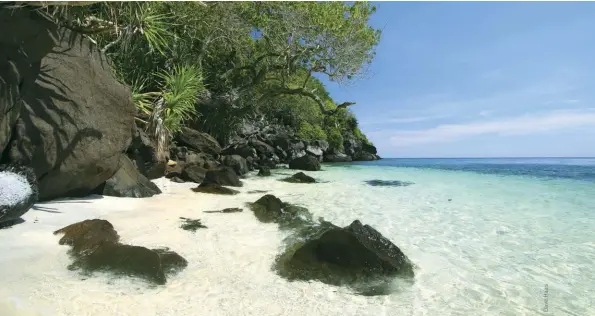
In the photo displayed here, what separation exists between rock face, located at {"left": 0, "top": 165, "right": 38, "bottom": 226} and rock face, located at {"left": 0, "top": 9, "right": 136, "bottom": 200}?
0.60 m

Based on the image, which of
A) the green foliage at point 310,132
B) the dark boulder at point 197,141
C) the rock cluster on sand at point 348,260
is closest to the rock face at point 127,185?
the rock cluster on sand at point 348,260

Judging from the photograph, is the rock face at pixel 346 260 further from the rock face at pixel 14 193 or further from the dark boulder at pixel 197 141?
the dark boulder at pixel 197 141

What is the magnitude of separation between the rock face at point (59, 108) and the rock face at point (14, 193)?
1.97ft

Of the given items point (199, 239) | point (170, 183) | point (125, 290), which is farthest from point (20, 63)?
point (170, 183)

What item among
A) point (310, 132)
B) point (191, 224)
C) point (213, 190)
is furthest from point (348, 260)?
point (310, 132)

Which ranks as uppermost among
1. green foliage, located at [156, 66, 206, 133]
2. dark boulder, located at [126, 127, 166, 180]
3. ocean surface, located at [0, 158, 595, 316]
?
green foliage, located at [156, 66, 206, 133]

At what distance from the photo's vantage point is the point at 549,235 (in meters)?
6.14

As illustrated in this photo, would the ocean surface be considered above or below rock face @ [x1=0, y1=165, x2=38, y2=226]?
below

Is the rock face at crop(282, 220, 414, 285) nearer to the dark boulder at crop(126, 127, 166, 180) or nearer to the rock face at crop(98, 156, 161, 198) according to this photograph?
the rock face at crop(98, 156, 161, 198)

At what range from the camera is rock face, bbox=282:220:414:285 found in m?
3.76

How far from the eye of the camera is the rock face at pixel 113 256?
11.3ft

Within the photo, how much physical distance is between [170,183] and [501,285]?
8.73 meters

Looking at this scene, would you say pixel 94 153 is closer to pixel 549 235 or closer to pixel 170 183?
pixel 170 183

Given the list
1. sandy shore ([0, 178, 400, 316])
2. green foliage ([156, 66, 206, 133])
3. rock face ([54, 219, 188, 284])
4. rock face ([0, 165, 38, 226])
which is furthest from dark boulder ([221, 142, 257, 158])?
rock face ([54, 219, 188, 284])
